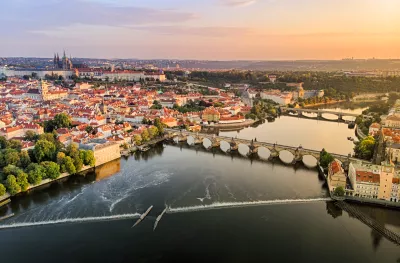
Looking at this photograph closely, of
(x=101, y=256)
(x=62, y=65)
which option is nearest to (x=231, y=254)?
(x=101, y=256)

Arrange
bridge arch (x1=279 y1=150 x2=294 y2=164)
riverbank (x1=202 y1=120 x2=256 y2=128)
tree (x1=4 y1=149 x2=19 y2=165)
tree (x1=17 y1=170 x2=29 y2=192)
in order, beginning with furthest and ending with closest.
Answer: riverbank (x1=202 y1=120 x2=256 y2=128) < bridge arch (x1=279 y1=150 x2=294 y2=164) < tree (x1=4 y1=149 x2=19 y2=165) < tree (x1=17 y1=170 x2=29 y2=192)

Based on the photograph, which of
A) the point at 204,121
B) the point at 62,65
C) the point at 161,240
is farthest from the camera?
the point at 62,65

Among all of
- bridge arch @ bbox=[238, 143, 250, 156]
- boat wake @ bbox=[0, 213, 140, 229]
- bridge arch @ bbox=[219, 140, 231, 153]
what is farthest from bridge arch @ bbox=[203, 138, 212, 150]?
boat wake @ bbox=[0, 213, 140, 229]

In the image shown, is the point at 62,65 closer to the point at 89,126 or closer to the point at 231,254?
the point at 89,126

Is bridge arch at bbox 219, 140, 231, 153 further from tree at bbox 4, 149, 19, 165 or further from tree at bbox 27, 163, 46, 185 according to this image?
tree at bbox 4, 149, 19, 165

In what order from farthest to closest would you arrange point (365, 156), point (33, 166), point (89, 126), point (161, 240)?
point (89, 126) → point (365, 156) → point (33, 166) → point (161, 240)

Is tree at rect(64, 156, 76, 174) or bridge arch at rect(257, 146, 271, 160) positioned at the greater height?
tree at rect(64, 156, 76, 174)
